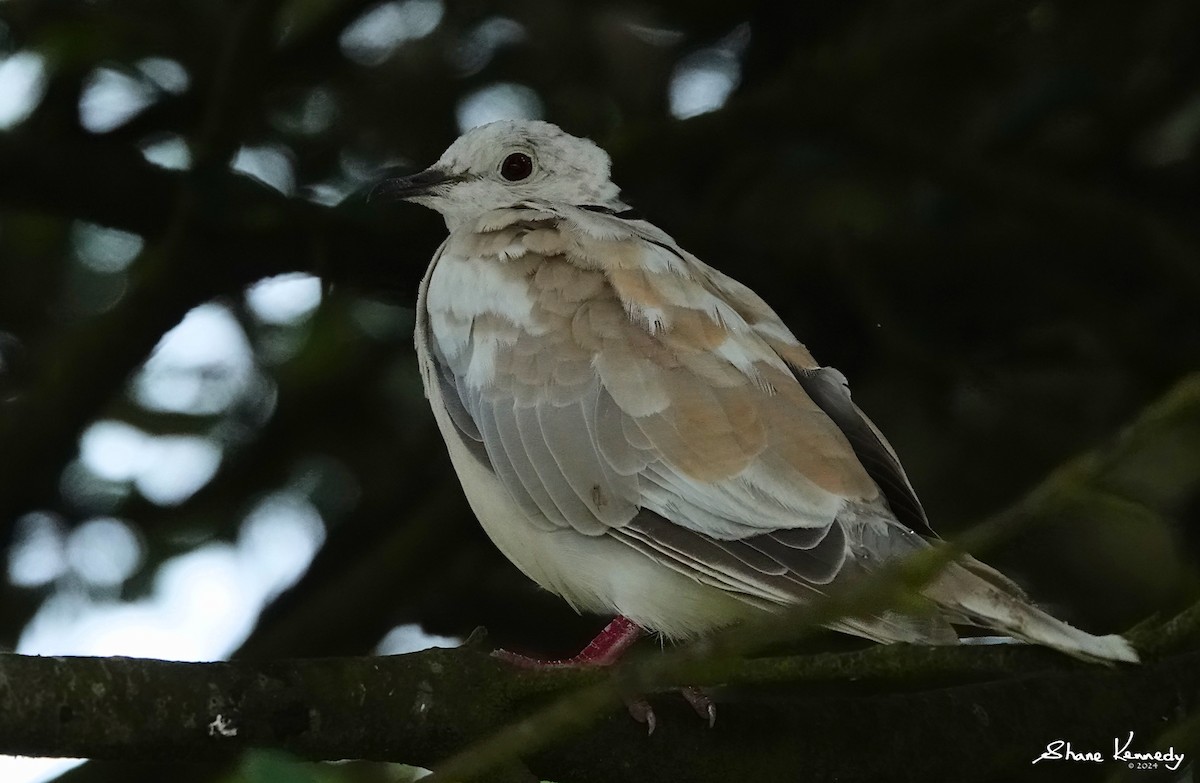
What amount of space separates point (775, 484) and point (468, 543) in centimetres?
166

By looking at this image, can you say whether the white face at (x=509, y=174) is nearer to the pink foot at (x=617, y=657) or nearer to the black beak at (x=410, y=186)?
the black beak at (x=410, y=186)

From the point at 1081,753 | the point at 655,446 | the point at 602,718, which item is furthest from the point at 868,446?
the point at 602,718

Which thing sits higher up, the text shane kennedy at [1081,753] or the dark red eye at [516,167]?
the dark red eye at [516,167]

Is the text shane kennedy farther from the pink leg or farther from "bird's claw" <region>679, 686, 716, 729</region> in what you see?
the pink leg

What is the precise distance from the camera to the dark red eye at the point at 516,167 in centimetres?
371

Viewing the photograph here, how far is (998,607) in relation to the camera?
7.35ft

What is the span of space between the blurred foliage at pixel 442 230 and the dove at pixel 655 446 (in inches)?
32.4

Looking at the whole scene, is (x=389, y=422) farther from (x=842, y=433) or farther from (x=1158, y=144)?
(x=1158, y=144)

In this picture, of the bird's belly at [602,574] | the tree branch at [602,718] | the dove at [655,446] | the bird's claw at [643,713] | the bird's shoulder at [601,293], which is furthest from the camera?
the bird's shoulder at [601,293]

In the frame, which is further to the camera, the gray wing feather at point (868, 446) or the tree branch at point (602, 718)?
the gray wing feather at point (868, 446)

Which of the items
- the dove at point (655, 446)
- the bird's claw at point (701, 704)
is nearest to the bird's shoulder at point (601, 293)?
the dove at point (655, 446)

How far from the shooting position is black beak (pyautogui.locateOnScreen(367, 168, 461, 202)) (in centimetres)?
354

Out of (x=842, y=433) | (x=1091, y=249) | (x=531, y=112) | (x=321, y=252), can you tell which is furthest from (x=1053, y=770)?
(x=531, y=112)

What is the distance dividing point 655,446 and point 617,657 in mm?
413
